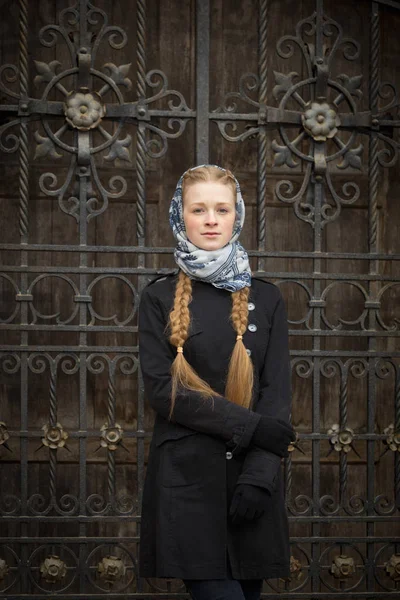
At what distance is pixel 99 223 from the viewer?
13.4ft

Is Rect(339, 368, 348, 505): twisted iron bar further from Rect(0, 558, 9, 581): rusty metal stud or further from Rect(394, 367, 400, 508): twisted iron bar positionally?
Rect(0, 558, 9, 581): rusty metal stud

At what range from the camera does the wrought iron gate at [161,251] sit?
372 centimetres

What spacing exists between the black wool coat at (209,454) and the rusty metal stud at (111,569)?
937 millimetres

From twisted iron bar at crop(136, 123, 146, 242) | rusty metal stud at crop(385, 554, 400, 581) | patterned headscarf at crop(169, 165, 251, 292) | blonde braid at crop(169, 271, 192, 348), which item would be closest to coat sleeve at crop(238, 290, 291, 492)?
patterned headscarf at crop(169, 165, 251, 292)

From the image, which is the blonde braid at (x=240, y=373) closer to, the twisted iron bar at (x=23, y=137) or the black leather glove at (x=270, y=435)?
the black leather glove at (x=270, y=435)

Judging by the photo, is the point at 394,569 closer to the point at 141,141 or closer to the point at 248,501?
the point at 248,501

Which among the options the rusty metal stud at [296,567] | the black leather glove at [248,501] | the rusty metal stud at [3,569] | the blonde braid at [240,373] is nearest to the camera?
the black leather glove at [248,501]

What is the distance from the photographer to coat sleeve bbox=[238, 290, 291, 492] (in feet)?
8.71

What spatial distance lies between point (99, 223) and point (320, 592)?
6.18 ft

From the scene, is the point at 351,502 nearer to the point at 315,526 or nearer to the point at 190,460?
the point at 315,526

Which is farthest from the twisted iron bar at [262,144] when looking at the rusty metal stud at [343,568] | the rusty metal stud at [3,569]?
the rusty metal stud at [3,569]

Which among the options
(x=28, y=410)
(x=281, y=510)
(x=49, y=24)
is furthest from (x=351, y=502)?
(x=49, y=24)

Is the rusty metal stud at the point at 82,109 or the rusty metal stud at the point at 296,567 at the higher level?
the rusty metal stud at the point at 82,109

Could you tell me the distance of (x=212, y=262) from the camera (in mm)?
2805
